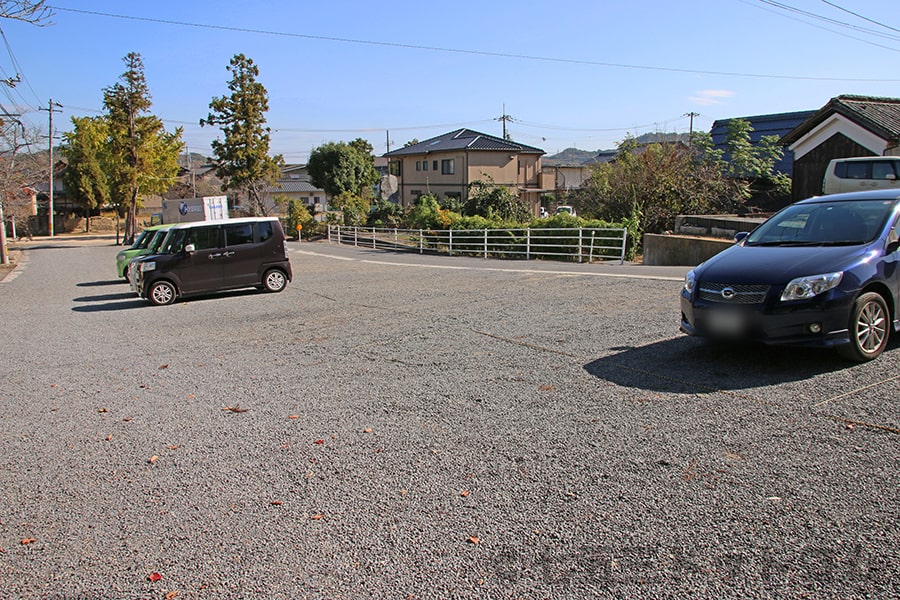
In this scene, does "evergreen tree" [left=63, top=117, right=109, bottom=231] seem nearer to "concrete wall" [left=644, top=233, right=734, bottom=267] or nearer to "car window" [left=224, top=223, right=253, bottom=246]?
"car window" [left=224, top=223, right=253, bottom=246]

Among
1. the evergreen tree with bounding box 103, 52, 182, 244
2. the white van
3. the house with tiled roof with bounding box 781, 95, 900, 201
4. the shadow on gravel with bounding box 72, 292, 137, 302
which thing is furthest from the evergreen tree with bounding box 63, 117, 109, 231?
the white van

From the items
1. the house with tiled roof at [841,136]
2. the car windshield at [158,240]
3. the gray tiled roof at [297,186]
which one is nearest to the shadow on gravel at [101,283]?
the car windshield at [158,240]

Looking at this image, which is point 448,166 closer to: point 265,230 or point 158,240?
point 265,230

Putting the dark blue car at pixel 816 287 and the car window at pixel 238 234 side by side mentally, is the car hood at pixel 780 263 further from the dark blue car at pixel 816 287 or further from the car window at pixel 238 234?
the car window at pixel 238 234

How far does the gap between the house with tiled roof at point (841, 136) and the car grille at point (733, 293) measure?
1601cm

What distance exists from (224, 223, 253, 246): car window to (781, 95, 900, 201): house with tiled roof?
1715 cm

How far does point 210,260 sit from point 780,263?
1213 centimetres

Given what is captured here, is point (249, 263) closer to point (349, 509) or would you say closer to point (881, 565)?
point (349, 509)

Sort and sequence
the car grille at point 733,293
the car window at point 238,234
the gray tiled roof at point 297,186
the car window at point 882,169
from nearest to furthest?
the car grille at point 733,293
the car window at point 238,234
the car window at point 882,169
the gray tiled roof at point 297,186

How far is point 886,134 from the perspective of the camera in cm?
1844

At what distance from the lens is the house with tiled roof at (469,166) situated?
48.3 metres

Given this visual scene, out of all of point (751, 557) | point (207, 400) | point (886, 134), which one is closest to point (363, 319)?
point (207, 400)

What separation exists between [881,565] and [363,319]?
837 centimetres

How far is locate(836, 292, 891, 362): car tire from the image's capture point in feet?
18.8
